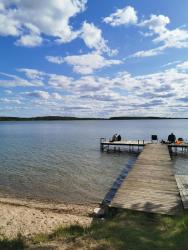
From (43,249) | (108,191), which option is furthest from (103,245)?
(108,191)

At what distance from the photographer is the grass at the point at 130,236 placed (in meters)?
6.18

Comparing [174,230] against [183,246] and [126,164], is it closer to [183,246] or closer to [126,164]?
[183,246]

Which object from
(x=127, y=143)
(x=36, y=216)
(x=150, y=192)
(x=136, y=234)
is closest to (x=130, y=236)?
(x=136, y=234)

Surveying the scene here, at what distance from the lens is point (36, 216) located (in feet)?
38.3

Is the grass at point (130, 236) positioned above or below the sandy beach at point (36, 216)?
above

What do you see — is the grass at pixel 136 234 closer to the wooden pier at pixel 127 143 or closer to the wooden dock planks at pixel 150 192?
the wooden dock planks at pixel 150 192

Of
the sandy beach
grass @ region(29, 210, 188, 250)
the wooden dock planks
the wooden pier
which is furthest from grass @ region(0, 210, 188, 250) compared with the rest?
the wooden pier

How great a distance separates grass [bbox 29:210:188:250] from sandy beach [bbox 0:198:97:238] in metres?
2.06

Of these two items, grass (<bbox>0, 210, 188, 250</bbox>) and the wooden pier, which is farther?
the wooden pier

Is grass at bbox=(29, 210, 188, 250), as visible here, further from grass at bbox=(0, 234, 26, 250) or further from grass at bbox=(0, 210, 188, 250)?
grass at bbox=(0, 234, 26, 250)

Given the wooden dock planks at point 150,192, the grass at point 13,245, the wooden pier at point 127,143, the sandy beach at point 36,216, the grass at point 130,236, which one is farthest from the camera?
the wooden pier at point 127,143

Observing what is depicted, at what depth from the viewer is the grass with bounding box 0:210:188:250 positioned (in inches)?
243

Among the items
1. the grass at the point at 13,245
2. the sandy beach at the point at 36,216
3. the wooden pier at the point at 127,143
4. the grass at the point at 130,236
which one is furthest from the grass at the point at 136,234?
the wooden pier at the point at 127,143

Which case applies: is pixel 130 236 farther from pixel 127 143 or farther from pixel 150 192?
pixel 127 143
